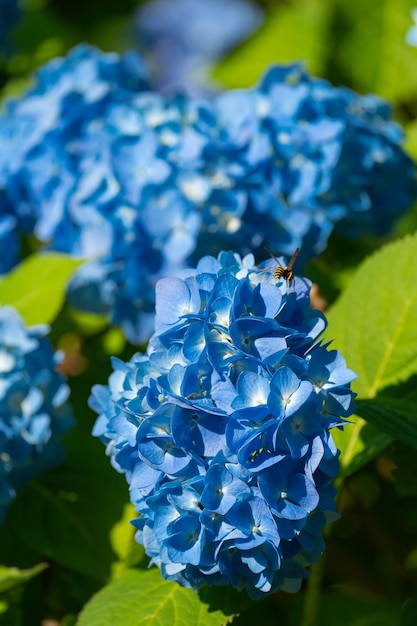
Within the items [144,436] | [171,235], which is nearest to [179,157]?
[171,235]

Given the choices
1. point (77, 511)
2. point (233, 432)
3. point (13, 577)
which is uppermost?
point (233, 432)

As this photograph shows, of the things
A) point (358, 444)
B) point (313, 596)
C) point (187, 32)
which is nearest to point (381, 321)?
point (358, 444)

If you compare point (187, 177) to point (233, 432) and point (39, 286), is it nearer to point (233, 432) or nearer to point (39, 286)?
point (39, 286)

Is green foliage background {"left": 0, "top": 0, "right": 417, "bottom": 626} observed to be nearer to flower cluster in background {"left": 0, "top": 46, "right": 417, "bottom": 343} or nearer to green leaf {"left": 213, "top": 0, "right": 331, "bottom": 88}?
flower cluster in background {"left": 0, "top": 46, "right": 417, "bottom": 343}

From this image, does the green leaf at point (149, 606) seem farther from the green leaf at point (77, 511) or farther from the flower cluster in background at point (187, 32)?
the flower cluster in background at point (187, 32)

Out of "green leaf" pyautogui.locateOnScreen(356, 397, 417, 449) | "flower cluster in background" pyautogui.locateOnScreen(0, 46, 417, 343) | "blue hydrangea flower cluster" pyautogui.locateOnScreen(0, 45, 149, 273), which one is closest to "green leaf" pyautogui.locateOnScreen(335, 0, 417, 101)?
"flower cluster in background" pyautogui.locateOnScreen(0, 46, 417, 343)

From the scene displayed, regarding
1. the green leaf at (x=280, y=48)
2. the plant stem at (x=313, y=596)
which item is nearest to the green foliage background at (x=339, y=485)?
the plant stem at (x=313, y=596)

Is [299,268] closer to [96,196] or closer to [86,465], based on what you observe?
[96,196]
